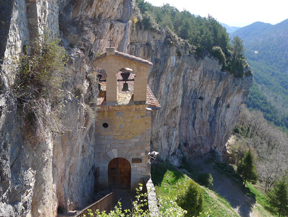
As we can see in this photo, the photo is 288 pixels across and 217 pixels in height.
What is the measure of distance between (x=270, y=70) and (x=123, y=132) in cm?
11136

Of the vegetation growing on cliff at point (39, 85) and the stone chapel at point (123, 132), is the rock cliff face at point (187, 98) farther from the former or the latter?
the vegetation growing on cliff at point (39, 85)

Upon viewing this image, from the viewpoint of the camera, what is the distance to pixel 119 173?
9.88 meters

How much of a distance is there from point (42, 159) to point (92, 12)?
626 centimetres

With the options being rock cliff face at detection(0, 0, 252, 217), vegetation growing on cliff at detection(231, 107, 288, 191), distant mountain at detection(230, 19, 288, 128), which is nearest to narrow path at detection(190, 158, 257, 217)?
vegetation growing on cliff at detection(231, 107, 288, 191)

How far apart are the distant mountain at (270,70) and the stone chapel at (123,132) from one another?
229ft

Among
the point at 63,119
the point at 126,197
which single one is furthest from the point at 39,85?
the point at 126,197

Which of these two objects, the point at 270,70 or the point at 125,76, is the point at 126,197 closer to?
the point at 125,76

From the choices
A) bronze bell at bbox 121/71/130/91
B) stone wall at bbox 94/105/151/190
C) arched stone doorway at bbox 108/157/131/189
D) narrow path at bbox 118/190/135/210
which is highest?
bronze bell at bbox 121/71/130/91

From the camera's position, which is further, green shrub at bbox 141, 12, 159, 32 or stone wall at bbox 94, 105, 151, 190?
green shrub at bbox 141, 12, 159, 32

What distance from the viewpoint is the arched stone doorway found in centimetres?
983

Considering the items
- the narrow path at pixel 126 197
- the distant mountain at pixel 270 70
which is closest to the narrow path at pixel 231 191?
the narrow path at pixel 126 197

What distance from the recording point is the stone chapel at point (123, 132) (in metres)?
8.65

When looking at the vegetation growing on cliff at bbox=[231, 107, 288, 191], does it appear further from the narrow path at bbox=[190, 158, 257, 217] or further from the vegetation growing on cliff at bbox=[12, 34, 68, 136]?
the vegetation growing on cliff at bbox=[12, 34, 68, 136]

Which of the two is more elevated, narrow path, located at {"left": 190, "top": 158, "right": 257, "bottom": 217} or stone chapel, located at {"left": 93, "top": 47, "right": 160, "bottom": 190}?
stone chapel, located at {"left": 93, "top": 47, "right": 160, "bottom": 190}
